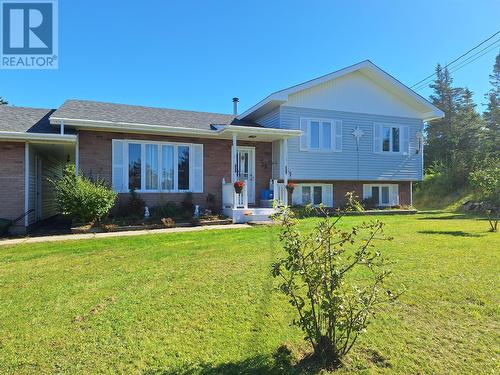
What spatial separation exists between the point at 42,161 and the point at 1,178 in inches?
143

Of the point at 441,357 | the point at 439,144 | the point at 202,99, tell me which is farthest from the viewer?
the point at 439,144

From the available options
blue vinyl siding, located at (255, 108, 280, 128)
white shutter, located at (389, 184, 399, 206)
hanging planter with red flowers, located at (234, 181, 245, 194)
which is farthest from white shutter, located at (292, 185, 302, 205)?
white shutter, located at (389, 184, 399, 206)

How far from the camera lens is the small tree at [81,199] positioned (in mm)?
9914

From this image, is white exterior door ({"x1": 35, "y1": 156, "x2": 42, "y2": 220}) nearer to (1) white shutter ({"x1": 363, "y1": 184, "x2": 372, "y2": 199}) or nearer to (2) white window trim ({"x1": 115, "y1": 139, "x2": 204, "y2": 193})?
(2) white window trim ({"x1": 115, "y1": 139, "x2": 204, "y2": 193})

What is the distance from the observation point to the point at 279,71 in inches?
763

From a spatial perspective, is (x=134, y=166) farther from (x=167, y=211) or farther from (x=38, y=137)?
(x=38, y=137)

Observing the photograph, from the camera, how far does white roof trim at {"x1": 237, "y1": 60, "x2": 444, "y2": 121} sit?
1439cm

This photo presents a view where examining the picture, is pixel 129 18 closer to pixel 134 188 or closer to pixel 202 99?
pixel 134 188

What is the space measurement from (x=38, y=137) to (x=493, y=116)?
4384 cm

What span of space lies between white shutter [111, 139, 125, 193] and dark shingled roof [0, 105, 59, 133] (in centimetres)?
190

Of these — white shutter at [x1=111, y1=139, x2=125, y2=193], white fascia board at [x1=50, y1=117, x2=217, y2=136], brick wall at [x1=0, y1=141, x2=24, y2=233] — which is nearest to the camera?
brick wall at [x1=0, y1=141, x2=24, y2=233]

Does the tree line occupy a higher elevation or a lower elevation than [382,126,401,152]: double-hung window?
higher

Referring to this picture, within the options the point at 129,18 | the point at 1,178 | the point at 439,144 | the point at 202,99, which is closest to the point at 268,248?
the point at 1,178

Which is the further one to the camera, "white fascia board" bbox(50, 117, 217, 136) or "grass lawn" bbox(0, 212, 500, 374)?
"white fascia board" bbox(50, 117, 217, 136)
